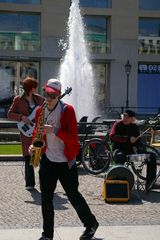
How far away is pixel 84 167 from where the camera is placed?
11031 mm

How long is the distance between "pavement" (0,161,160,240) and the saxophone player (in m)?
0.64

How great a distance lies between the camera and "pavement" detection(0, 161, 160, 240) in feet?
20.5

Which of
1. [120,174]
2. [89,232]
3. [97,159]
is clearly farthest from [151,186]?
[89,232]

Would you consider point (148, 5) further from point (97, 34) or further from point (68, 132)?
point (68, 132)

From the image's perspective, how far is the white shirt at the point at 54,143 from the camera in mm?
5609

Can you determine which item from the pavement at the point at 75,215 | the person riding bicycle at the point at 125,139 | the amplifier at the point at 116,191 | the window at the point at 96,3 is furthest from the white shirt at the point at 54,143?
the window at the point at 96,3

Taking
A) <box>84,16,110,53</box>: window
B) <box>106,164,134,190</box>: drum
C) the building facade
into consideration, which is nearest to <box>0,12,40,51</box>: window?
the building facade

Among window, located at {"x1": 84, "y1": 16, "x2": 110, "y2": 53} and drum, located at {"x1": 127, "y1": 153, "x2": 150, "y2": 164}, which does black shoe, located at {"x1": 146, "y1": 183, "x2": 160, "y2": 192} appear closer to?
drum, located at {"x1": 127, "y1": 153, "x2": 150, "y2": 164}

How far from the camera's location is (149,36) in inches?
1497

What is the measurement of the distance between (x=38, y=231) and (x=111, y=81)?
31.0 meters

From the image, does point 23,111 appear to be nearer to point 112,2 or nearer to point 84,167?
point 84,167

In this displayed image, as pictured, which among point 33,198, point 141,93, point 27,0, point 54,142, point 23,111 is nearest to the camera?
point 54,142

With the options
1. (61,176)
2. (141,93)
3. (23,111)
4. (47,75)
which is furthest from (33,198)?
(141,93)

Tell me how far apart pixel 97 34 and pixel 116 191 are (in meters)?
29.4
